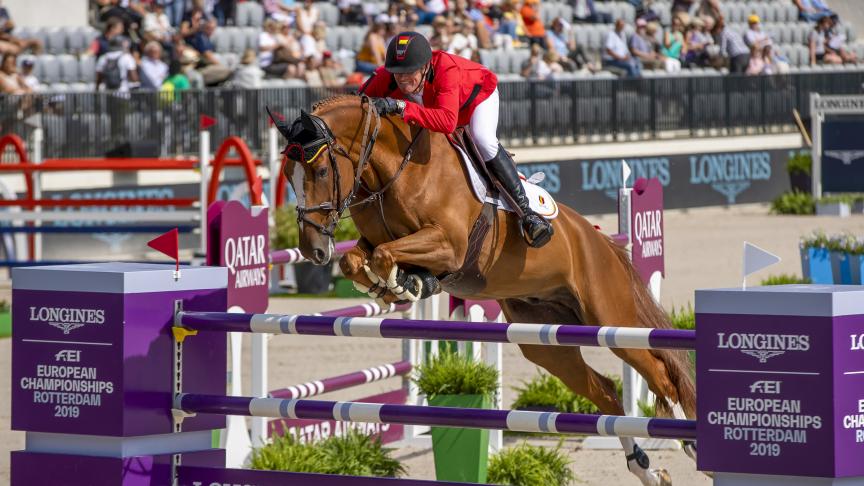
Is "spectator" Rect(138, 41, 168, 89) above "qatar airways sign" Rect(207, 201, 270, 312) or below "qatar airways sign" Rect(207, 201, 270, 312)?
above

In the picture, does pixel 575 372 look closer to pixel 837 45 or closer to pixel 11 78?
pixel 11 78

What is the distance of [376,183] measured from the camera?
5.71 m

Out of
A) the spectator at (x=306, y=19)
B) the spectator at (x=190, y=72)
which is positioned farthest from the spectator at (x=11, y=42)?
the spectator at (x=306, y=19)

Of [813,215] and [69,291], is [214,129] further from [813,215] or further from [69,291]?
[69,291]

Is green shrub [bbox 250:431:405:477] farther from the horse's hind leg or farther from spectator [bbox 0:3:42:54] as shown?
spectator [bbox 0:3:42:54]

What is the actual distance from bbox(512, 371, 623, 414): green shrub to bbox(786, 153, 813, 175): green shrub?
529 inches

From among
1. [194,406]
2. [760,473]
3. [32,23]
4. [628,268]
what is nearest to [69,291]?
[194,406]

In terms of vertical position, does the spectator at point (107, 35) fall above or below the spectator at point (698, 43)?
below

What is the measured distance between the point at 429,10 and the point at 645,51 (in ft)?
13.1

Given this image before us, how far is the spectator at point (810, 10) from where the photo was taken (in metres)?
28.4

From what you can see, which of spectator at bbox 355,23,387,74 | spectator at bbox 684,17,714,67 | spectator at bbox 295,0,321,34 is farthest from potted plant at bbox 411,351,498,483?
spectator at bbox 684,17,714,67

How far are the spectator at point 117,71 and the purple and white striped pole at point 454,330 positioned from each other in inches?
464

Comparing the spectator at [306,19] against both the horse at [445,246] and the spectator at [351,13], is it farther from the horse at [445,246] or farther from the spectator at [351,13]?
the horse at [445,246]

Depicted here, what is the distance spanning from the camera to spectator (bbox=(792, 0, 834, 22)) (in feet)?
93.3
